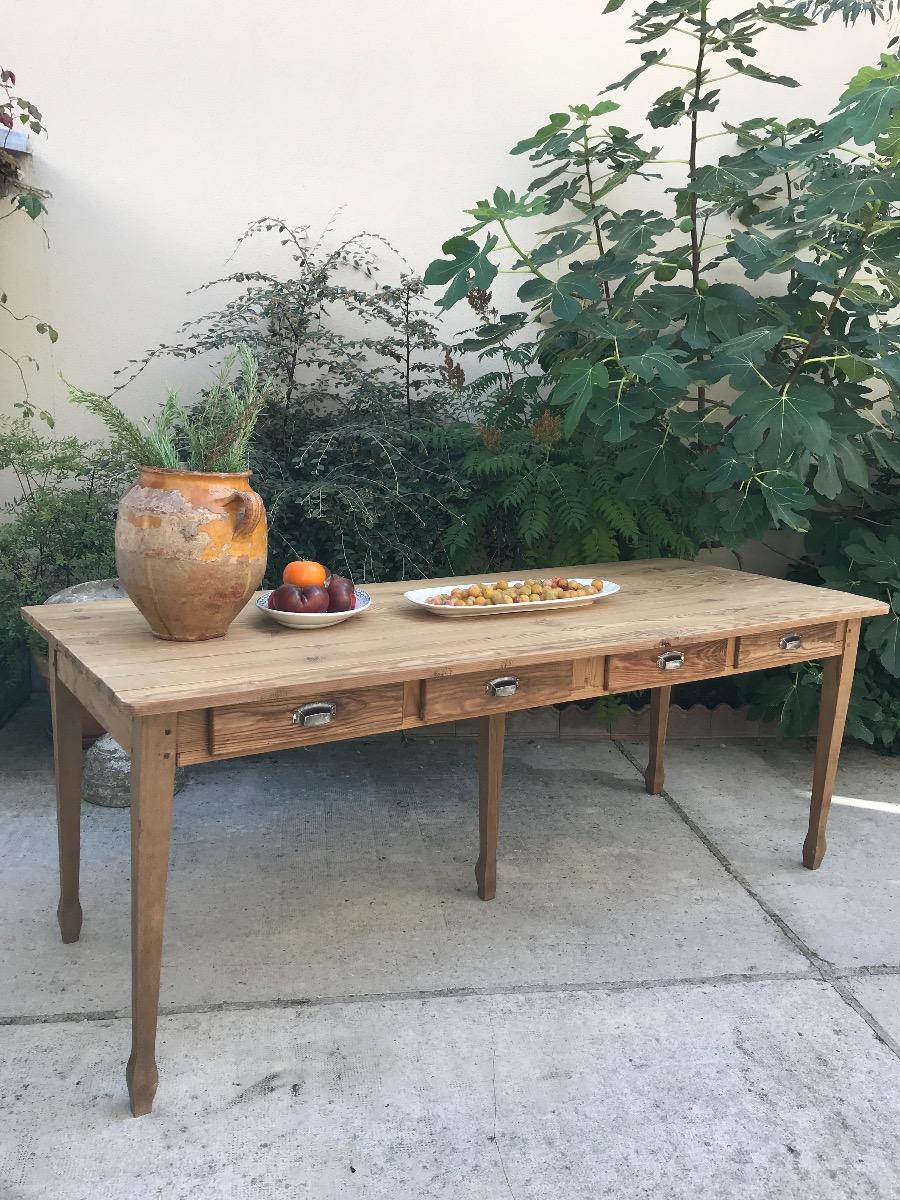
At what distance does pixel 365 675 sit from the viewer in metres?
1.88

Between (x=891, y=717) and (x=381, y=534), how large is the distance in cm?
197

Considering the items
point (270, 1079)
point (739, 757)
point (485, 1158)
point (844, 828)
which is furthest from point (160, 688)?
point (739, 757)

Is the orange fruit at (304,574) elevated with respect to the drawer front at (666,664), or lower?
elevated

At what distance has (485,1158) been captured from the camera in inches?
70.4

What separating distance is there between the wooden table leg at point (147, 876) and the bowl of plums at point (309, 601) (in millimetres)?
505

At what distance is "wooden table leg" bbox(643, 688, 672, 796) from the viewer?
339 cm

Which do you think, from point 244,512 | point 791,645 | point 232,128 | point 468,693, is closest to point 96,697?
point 244,512

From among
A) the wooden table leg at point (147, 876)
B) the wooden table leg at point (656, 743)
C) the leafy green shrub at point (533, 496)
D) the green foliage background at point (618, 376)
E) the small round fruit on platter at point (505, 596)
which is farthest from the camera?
the leafy green shrub at point (533, 496)

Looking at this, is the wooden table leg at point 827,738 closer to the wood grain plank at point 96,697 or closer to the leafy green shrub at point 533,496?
the leafy green shrub at point 533,496

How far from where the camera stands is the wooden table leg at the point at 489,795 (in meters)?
2.53

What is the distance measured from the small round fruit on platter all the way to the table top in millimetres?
23

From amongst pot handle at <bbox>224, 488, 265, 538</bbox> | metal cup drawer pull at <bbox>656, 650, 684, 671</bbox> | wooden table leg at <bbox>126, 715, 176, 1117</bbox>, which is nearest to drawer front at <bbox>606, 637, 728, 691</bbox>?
metal cup drawer pull at <bbox>656, 650, 684, 671</bbox>

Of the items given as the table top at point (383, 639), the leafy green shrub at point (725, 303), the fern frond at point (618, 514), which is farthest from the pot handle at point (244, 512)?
the fern frond at point (618, 514)

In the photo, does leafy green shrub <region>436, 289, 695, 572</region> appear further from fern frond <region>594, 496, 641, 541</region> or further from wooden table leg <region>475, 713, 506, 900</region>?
wooden table leg <region>475, 713, 506, 900</region>
